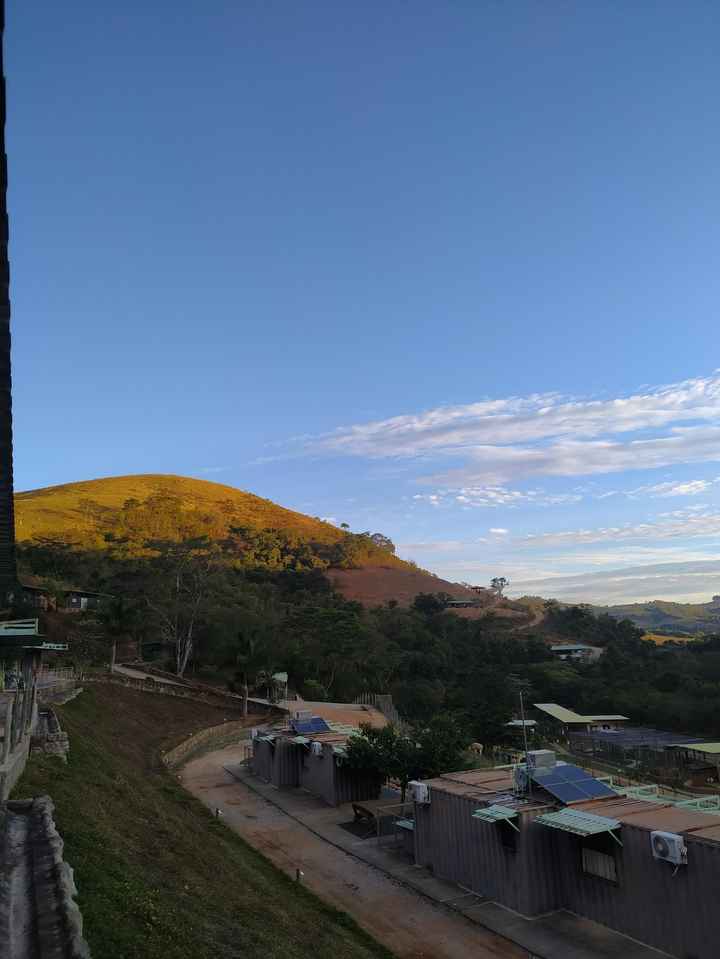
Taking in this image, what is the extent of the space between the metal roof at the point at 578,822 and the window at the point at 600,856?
0.70 ft

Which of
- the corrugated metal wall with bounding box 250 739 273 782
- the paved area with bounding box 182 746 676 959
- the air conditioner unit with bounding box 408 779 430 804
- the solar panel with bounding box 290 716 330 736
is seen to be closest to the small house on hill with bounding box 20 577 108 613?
the corrugated metal wall with bounding box 250 739 273 782

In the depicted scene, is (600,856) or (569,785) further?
(569,785)

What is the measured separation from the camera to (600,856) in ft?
40.9

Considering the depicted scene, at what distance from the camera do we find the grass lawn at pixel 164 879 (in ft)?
22.6

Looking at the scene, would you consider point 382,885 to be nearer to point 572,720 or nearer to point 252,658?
point 252,658

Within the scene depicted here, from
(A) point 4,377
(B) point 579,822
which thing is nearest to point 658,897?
(B) point 579,822

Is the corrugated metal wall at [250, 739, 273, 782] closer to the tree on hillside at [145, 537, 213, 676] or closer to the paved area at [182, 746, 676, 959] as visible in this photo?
the paved area at [182, 746, 676, 959]

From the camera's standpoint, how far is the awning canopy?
38.8ft

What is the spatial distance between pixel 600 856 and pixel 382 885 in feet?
17.2

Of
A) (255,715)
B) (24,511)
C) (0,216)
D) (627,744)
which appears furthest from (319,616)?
(24,511)

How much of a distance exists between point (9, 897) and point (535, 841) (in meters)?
10.4

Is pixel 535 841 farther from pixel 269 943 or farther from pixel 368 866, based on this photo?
pixel 269 943

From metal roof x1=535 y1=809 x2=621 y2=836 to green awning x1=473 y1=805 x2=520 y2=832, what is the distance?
0.51m

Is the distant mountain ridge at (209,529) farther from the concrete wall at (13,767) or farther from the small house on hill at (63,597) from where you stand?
the concrete wall at (13,767)
